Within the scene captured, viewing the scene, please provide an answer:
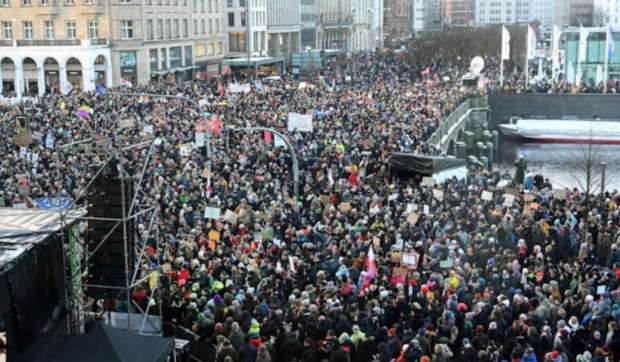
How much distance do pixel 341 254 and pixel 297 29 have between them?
91333 mm

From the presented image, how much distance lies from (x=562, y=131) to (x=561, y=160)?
18.2 feet

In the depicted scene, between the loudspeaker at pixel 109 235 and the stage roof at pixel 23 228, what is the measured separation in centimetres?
45

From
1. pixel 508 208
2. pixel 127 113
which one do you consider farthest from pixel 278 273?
pixel 127 113

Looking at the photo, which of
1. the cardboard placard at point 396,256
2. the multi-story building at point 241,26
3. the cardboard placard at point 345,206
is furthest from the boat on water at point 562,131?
the cardboard placard at point 396,256

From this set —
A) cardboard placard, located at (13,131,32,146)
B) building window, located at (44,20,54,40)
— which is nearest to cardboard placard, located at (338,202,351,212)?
cardboard placard, located at (13,131,32,146)

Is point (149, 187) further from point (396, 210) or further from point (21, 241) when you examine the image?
point (21, 241)

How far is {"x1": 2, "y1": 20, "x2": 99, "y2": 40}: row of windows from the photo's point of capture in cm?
7044

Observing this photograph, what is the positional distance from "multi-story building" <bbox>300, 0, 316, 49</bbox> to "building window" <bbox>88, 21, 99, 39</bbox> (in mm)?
44321

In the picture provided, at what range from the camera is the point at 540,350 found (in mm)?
14523

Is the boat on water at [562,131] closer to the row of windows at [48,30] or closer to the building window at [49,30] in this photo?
the row of windows at [48,30]

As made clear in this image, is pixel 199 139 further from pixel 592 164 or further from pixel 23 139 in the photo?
pixel 592 164

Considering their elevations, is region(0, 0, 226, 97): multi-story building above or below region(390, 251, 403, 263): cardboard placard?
above

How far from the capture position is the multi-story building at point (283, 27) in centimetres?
10144

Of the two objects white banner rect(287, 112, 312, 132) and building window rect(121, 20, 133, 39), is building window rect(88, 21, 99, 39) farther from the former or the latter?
white banner rect(287, 112, 312, 132)
